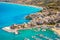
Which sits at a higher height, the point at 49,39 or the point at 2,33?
the point at 2,33

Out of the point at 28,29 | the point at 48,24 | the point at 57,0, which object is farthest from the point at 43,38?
the point at 57,0

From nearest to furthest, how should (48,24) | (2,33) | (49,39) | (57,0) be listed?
1. (49,39)
2. (2,33)
3. (48,24)
4. (57,0)

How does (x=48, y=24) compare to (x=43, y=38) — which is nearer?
(x=43, y=38)

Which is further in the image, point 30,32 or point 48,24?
point 48,24

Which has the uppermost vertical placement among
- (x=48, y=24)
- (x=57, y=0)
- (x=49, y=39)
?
(x=57, y=0)

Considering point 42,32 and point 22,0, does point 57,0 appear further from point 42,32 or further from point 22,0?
point 42,32

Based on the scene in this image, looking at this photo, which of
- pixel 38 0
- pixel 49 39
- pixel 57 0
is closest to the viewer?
pixel 49 39

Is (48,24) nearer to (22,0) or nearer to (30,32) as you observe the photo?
(30,32)

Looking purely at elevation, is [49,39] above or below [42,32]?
below

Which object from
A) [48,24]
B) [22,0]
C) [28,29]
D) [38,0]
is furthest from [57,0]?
[28,29]
